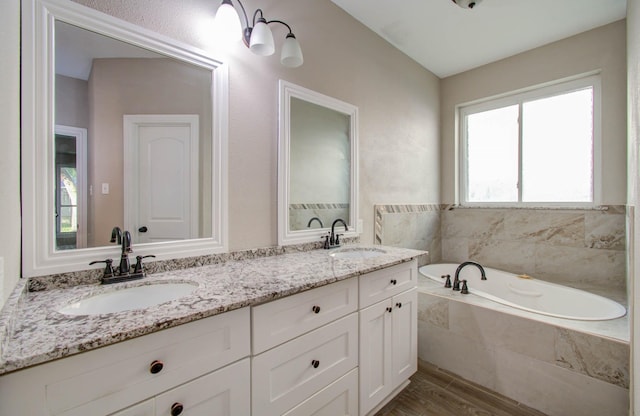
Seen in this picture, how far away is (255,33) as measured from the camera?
1.43 metres

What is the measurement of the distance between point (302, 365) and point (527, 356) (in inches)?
59.1

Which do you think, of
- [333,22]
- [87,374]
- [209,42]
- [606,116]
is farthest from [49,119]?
[606,116]

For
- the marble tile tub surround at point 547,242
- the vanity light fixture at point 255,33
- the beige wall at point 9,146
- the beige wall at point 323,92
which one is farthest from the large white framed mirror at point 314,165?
the marble tile tub surround at point 547,242

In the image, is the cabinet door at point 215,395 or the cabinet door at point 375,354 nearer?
the cabinet door at point 215,395

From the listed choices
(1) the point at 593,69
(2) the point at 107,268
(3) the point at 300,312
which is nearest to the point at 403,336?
(3) the point at 300,312

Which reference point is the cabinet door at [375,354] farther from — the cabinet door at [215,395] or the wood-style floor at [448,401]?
the cabinet door at [215,395]

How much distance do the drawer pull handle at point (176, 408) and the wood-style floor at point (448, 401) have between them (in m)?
1.24

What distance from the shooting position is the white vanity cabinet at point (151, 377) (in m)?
0.60

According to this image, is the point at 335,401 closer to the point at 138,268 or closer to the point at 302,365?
the point at 302,365

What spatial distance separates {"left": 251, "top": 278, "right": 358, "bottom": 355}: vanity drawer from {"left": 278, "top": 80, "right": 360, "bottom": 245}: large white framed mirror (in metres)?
0.58

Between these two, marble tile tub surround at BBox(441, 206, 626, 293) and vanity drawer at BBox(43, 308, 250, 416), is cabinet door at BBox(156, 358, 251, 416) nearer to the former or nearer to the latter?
vanity drawer at BBox(43, 308, 250, 416)

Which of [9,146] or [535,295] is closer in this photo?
[9,146]

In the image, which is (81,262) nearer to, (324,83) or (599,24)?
(324,83)

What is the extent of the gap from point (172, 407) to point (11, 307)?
0.50 m
